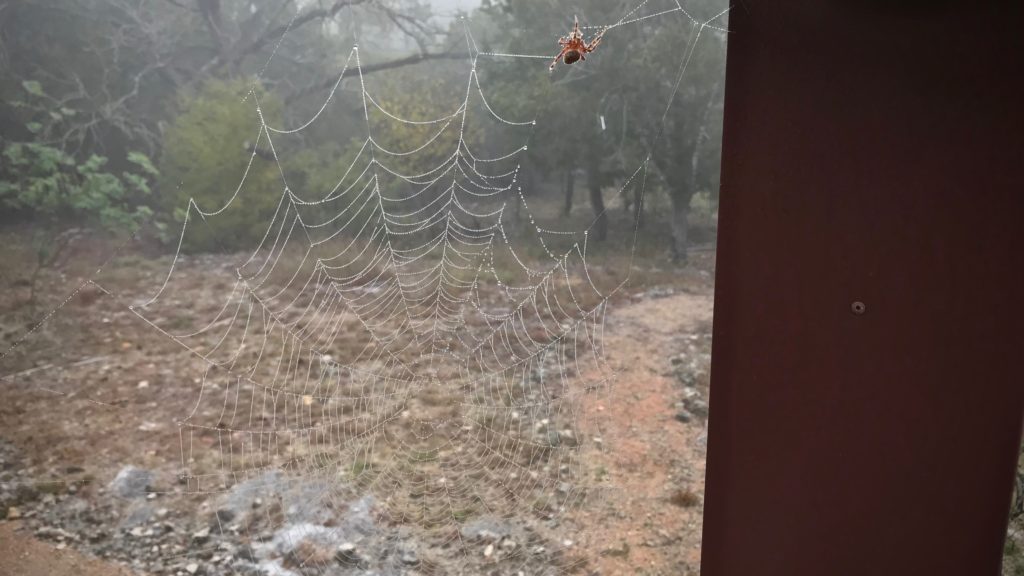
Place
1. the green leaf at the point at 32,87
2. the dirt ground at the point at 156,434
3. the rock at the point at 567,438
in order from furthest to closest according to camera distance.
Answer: the green leaf at the point at 32,87, the rock at the point at 567,438, the dirt ground at the point at 156,434

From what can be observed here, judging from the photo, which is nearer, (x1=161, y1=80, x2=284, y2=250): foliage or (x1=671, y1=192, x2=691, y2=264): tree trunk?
(x1=161, y1=80, x2=284, y2=250): foliage

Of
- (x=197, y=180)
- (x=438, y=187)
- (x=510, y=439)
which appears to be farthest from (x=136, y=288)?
(x=510, y=439)

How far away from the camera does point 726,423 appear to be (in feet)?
1.54

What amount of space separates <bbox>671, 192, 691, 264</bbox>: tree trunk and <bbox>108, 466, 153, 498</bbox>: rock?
8.39 feet

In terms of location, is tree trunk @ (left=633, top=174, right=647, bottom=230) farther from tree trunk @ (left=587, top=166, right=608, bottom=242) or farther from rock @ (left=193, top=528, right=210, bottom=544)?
rock @ (left=193, top=528, right=210, bottom=544)

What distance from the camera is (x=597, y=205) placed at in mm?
3344

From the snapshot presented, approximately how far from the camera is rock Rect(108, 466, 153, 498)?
212 centimetres

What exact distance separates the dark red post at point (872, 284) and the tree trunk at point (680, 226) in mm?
3014

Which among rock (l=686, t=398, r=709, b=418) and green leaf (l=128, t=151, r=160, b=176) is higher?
green leaf (l=128, t=151, r=160, b=176)

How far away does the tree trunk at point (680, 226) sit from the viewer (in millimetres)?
3375

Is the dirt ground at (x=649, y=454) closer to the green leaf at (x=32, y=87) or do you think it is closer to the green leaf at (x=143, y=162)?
the green leaf at (x=143, y=162)

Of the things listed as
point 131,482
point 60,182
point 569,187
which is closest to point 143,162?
point 60,182

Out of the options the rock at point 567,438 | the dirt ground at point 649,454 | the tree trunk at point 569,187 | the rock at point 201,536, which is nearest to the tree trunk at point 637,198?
the tree trunk at point 569,187

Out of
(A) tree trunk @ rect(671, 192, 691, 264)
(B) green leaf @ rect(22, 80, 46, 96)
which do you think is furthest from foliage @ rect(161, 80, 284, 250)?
(A) tree trunk @ rect(671, 192, 691, 264)
